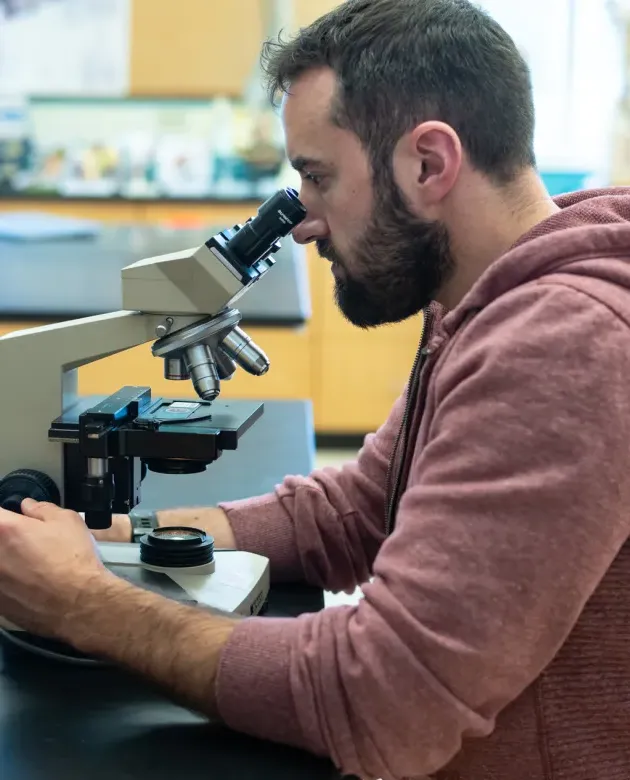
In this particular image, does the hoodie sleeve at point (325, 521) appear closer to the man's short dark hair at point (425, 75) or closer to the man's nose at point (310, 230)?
the man's nose at point (310, 230)

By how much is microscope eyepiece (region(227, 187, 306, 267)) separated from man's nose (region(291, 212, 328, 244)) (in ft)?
0.19

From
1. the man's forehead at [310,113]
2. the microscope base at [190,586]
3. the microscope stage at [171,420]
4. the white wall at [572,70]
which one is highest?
the white wall at [572,70]

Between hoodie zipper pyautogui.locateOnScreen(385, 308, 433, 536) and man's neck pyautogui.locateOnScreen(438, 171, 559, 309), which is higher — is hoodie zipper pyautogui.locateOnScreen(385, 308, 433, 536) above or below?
below

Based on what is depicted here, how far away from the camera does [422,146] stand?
1.06 metres

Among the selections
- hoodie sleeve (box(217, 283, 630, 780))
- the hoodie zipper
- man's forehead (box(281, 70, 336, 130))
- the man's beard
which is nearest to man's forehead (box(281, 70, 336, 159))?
man's forehead (box(281, 70, 336, 130))

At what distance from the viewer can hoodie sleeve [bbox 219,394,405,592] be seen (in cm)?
120

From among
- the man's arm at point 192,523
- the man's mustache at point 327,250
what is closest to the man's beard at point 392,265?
the man's mustache at point 327,250

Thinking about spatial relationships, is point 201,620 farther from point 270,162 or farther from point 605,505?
point 270,162

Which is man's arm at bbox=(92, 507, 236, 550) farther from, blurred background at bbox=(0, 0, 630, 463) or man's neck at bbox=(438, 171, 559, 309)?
blurred background at bbox=(0, 0, 630, 463)

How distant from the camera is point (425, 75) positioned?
3.50 ft

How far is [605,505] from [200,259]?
511mm

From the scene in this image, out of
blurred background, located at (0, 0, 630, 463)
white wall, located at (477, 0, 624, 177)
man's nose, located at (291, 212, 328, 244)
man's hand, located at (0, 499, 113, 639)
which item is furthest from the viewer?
white wall, located at (477, 0, 624, 177)

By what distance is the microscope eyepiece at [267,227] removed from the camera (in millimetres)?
1061

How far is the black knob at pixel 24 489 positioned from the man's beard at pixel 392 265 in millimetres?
438
